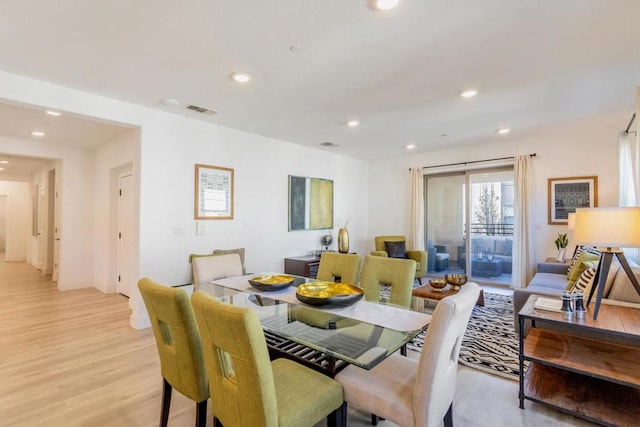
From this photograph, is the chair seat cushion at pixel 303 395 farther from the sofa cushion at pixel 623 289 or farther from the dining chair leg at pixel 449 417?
the sofa cushion at pixel 623 289

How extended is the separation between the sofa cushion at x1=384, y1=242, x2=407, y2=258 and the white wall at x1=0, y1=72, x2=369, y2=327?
103 cm

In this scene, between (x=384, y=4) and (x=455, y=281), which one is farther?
(x=455, y=281)

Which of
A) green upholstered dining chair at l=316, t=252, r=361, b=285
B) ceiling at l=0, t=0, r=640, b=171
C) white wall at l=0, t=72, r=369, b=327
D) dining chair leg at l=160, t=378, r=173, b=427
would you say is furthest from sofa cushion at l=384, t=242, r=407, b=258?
dining chair leg at l=160, t=378, r=173, b=427

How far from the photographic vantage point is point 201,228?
4.25m

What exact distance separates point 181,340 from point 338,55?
7.53ft

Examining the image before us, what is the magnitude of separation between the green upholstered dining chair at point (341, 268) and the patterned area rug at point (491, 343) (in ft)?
3.10

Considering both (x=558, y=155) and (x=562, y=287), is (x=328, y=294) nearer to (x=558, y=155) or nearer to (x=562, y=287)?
(x=562, y=287)

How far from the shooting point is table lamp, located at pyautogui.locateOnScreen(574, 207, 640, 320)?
2092 millimetres

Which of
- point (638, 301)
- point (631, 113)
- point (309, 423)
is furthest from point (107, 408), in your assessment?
point (631, 113)

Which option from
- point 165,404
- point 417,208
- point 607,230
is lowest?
point 165,404

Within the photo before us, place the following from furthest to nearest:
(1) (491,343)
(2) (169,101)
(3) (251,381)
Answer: (2) (169,101), (1) (491,343), (3) (251,381)

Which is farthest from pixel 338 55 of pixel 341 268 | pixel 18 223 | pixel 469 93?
pixel 18 223

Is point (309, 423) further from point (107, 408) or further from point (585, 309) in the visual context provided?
point (585, 309)

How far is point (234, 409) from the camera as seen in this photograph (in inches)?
53.7
